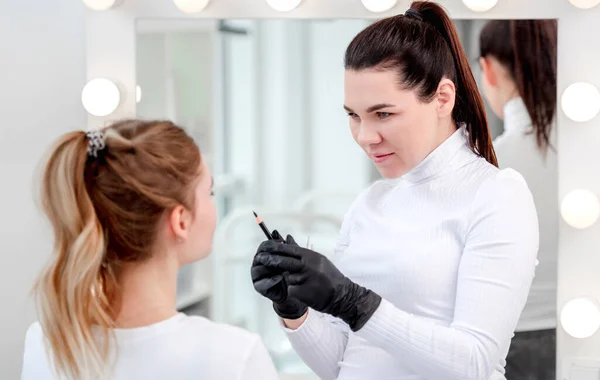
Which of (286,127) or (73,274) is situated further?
(286,127)

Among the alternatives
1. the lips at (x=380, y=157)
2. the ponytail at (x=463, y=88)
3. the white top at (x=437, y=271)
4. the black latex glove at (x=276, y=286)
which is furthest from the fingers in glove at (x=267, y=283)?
the ponytail at (x=463, y=88)

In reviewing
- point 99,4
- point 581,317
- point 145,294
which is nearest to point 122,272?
point 145,294

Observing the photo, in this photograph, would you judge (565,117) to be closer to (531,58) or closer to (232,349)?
(531,58)

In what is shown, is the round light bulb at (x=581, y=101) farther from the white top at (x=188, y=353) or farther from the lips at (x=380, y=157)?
the white top at (x=188, y=353)

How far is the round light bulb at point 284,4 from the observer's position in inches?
55.9

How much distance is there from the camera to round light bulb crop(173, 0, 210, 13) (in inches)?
56.7

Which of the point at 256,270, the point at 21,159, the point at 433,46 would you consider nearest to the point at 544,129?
the point at 433,46

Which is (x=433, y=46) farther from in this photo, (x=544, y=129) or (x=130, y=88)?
(x=130, y=88)

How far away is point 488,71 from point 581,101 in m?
0.17

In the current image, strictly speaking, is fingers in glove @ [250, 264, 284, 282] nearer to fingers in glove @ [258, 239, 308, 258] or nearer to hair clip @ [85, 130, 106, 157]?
fingers in glove @ [258, 239, 308, 258]

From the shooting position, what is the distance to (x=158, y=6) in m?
1.47

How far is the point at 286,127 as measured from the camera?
1469mm

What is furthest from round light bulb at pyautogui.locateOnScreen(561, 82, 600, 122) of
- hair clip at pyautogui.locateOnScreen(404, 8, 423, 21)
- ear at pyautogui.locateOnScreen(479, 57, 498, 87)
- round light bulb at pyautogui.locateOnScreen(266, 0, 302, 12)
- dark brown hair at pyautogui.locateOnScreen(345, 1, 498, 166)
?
round light bulb at pyautogui.locateOnScreen(266, 0, 302, 12)

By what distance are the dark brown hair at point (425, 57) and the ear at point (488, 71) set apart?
0.28 m
